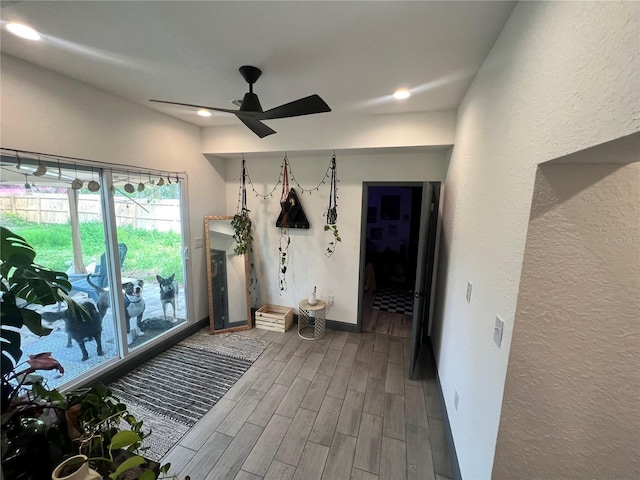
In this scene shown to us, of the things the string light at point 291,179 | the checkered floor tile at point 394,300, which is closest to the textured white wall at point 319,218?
the string light at point 291,179

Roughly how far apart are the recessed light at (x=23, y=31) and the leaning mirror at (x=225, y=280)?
2.07 m

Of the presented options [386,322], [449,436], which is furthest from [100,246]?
[386,322]

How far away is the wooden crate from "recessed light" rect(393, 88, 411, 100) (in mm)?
2754

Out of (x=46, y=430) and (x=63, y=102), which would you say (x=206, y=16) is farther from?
(x=46, y=430)

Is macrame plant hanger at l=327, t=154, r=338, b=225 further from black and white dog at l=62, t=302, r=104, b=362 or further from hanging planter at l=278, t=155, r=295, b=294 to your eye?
black and white dog at l=62, t=302, r=104, b=362

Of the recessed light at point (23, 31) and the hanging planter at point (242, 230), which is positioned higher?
the recessed light at point (23, 31)

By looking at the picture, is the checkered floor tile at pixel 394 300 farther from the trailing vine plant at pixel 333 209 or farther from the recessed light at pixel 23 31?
the recessed light at pixel 23 31

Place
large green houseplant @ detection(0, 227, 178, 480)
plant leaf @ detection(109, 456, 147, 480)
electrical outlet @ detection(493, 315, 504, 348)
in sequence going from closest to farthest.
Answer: plant leaf @ detection(109, 456, 147, 480)
large green houseplant @ detection(0, 227, 178, 480)
electrical outlet @ detection(493, 315, 504, 348)

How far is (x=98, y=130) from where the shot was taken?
2.16 metres

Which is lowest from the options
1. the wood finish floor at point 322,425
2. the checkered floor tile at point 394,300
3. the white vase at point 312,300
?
the wood finish floor at point 322,425

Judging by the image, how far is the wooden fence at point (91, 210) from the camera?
1.84m

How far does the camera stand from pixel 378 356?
2.89 m

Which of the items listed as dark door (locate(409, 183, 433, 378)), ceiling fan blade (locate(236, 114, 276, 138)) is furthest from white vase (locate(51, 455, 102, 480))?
dark door (locate(409, 183, 433, 378))

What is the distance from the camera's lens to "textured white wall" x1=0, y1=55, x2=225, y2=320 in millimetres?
1702
